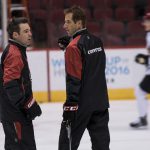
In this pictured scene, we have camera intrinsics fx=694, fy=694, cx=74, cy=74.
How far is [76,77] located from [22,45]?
515 mm

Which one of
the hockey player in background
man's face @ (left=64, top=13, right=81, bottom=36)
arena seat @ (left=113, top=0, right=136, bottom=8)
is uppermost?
man's face @ (left=64, top=13, right=81, bottom=36)

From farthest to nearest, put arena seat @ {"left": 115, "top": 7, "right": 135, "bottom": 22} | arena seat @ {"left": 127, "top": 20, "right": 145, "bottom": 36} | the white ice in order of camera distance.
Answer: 1. arena seat @ {"left": 115, "top": 7, "right": 135, "bottom": 22}
2. arena seat @ {"left": 127, "top": 20, "right": 145, "bottom": 36}
3. the white ice

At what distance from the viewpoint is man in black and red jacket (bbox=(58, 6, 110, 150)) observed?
5.45m

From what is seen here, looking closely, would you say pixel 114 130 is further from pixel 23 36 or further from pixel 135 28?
pixel 135 28

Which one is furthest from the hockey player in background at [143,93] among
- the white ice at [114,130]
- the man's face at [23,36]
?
the man's face at [23,36]

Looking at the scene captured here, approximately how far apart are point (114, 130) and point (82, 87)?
3651mm

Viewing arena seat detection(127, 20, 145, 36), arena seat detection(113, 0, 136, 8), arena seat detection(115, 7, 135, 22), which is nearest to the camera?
arena seat detection(127, 20, 145, 36)

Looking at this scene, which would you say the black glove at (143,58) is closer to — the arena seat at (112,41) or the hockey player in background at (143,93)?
the hockey player in background at (143,93)

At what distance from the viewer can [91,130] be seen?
18.9ft

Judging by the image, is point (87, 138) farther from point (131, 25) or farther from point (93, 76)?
point (131, 25)

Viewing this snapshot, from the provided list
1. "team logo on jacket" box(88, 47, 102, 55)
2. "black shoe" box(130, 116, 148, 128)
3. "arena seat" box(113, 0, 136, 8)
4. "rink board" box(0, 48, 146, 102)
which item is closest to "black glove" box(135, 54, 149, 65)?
"black shoe" box(130, 116, 148, 128)

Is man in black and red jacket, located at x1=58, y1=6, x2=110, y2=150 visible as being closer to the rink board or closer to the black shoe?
the black shoe

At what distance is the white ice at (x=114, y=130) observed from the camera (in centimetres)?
802

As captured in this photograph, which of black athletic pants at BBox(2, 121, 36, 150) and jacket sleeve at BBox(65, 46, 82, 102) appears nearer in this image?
jacket sleeve at BBox(65, 46, 82, 102)
